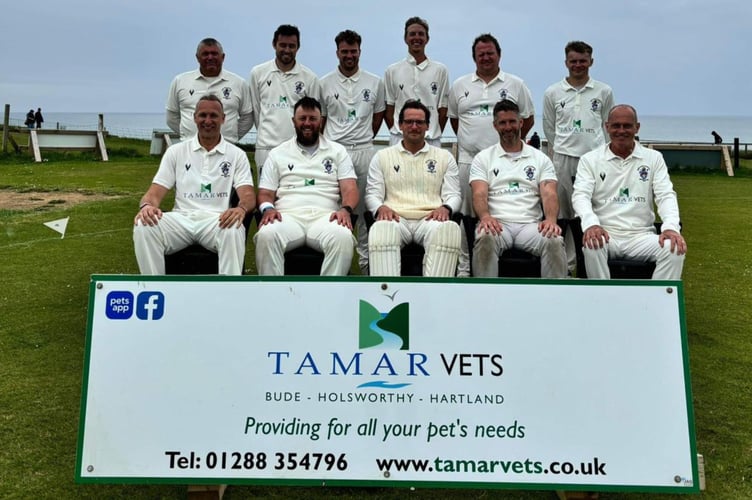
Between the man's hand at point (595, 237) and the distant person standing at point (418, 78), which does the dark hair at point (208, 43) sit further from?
the man's hand at point (595, 237)

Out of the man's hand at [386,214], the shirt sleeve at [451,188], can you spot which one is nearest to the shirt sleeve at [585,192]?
the shirt sleeve at [451,188]

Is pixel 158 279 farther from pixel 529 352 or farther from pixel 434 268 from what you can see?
pixel 434 268

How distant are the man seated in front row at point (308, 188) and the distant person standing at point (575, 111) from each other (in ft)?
6.13

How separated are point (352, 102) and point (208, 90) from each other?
112cm

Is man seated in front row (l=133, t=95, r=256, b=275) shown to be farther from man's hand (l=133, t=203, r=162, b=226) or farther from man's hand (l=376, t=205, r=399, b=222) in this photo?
man's hand (l=376, t=205, r=399, b=222)

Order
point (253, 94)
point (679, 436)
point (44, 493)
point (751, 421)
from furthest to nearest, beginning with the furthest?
1. point (253, 94)
2. point (751, 421)
3. point (44, 493)
4. point (679, 436)

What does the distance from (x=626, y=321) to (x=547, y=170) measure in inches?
87.5

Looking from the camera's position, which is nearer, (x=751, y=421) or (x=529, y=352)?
(x=529, y=352)

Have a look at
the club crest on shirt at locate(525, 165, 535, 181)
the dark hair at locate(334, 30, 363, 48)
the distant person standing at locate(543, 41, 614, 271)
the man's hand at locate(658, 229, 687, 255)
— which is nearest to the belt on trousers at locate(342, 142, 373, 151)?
the dark hair at locate(334, 30, 363, 48)

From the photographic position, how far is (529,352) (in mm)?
2584

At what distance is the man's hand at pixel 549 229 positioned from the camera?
4.21 metres

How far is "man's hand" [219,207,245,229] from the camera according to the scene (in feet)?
14.0

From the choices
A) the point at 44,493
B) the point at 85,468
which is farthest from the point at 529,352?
the point at 44,493

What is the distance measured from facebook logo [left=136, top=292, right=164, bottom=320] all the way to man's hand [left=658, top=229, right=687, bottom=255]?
9.49 ft
